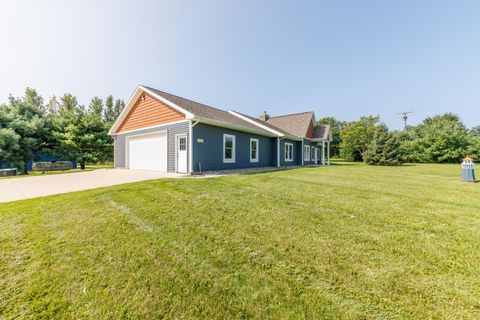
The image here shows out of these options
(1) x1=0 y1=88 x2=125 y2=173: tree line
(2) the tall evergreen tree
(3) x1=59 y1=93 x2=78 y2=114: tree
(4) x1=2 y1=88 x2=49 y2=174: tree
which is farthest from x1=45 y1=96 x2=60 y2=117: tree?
(2) the tall evergreen tree

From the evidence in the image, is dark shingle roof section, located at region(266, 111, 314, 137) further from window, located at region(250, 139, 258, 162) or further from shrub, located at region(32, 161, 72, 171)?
shrub, located at region(32, 161, 72, 171)

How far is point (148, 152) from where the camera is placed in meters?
11.2

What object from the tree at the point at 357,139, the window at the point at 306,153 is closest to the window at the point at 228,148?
the window at the point at 306,153

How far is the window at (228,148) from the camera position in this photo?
10.4 meters

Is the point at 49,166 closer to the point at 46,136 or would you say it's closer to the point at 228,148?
the point at 46,136

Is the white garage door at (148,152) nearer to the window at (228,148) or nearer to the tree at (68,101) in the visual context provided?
the window at (228,148)

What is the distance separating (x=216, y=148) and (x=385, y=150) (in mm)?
19464

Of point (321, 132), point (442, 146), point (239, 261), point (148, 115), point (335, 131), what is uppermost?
point (335, 131)

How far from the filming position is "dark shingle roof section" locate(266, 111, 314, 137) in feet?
57.9

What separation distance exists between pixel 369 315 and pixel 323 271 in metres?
0.53

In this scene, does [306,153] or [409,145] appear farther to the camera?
[409,145]

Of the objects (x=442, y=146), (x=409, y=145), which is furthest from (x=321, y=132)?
(x=442, y=146)

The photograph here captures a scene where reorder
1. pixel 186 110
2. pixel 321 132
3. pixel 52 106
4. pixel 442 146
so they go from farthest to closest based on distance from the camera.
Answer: pixel 52 106
pixel 442 146
pixel 321 132
pixel 186 110

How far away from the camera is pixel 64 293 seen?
1.67 meters
